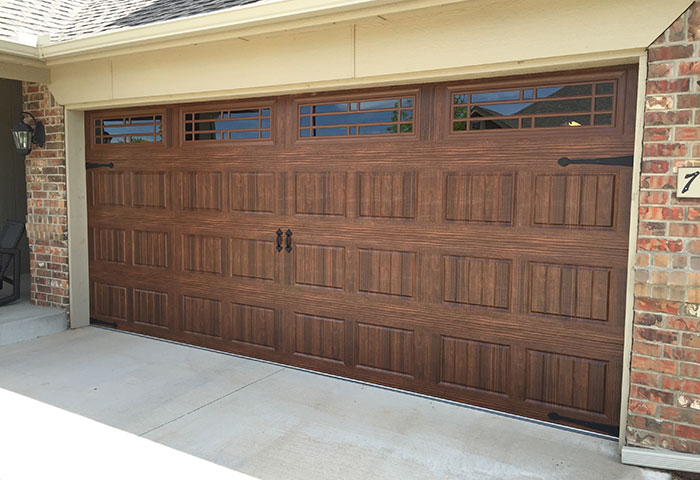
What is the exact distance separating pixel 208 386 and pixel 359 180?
1.87 metres

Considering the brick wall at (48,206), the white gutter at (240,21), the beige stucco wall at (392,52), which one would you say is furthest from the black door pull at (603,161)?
the brick wall at (48,206)

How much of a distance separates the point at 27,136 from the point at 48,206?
2.32 feet

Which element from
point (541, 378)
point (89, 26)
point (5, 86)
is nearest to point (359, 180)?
point (541, 378)

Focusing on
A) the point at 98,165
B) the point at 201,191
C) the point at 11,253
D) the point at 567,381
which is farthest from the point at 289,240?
the point at 11,253

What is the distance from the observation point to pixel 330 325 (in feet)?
13.9

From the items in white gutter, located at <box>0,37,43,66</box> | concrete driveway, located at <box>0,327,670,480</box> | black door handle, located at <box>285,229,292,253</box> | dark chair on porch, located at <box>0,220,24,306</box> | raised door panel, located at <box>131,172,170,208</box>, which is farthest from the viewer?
dark chair on porch, located at <box>0,220,24,306</box>

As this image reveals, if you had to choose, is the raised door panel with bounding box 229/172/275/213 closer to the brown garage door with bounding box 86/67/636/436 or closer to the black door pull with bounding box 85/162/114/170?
the brown garage door with bounding box 86/67/636/436

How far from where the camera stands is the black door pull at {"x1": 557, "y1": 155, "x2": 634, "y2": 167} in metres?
3.07

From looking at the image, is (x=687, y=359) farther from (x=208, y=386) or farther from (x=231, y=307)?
(x=231, y=307)

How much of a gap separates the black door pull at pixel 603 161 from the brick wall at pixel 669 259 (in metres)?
0.18

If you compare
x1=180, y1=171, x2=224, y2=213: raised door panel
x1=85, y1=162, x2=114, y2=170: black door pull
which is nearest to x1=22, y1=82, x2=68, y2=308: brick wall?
x1=85, y1=162, x2=114, y2=170: black door pull

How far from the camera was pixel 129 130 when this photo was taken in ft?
17.2

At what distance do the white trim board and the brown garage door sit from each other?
32cm

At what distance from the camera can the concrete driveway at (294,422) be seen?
9.52 ft
